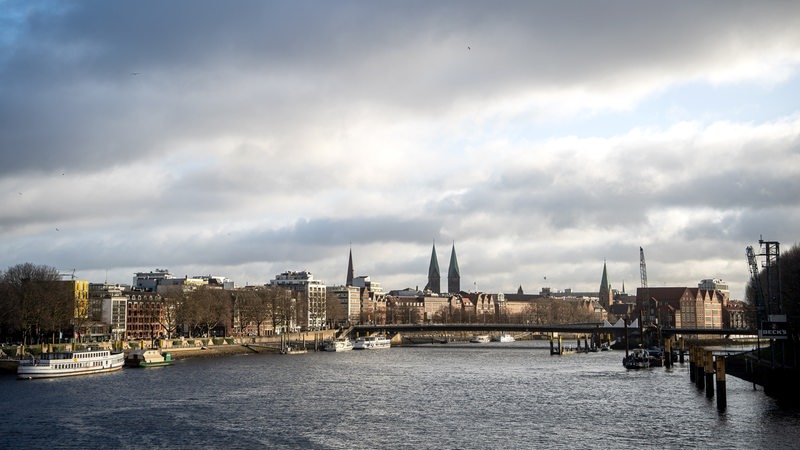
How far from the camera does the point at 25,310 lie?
125 meters

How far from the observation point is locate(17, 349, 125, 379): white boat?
4016 inches

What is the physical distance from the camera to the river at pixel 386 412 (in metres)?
58.4

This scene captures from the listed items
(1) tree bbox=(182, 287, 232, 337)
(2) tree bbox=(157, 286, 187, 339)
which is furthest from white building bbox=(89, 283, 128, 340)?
(1) tree bbox=(182, 287, 232, 337)

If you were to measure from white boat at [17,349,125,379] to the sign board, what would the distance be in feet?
264

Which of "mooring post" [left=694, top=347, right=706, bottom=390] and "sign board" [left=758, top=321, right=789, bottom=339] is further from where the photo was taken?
"mooring post" [left=694, top=347, right=706, bottom=390]

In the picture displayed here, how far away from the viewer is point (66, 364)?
106312 millimetres

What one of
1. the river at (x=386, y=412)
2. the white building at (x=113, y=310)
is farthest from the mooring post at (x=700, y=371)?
the white building at (x=113, y=310)

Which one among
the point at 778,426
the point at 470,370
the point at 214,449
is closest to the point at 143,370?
the point at 470,370

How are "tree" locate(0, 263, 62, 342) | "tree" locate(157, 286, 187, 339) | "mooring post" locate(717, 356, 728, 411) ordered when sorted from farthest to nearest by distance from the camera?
"tree" locate(157, 286, 187, 339) → "tree" locate(0, 263, 62, 342) → "mooring post" locate(717, 356, 728, 411)

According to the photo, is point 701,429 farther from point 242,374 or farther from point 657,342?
point 657,342

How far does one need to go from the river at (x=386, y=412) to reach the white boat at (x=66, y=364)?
227cm

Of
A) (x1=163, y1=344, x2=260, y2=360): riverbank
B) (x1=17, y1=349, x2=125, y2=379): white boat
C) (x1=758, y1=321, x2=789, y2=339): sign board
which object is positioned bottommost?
(x1=163, y1=344, x2=260, y2=360): riverbank

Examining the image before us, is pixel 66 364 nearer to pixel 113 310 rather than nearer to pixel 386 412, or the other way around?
pixel 386 412

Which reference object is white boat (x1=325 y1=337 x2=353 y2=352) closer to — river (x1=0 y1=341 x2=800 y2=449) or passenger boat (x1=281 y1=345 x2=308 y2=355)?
passenger boat (x1=281 y1=345 x2=308 y2=355)
